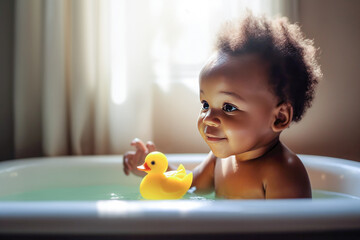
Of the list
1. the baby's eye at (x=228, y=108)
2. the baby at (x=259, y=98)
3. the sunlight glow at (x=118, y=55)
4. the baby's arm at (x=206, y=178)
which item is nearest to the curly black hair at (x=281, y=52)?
the baby at (x=259, y=98)

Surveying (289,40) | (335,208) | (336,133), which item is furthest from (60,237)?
(336,133)

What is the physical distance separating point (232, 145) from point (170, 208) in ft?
1.10

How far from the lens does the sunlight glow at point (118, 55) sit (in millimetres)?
1493

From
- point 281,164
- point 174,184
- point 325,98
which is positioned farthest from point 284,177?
point 325,98

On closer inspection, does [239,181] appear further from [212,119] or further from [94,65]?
[94,65]

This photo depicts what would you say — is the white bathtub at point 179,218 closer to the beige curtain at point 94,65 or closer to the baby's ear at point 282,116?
the baby's ear at point 282,116

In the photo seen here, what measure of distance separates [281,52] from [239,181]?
314mm

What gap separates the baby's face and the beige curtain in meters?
0.61

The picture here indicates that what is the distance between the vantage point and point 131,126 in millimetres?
1510

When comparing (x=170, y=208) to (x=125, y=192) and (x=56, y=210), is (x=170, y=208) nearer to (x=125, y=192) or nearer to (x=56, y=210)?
(x=56, y=210)

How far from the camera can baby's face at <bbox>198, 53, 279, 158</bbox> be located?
88 centimetres

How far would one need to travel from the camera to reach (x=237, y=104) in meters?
0.90

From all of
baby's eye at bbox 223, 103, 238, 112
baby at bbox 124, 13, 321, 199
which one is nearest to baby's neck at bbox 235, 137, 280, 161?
baby at bbox 124, 13, 321, 199

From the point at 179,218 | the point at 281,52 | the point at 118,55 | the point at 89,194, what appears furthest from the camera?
the point at 118,55
